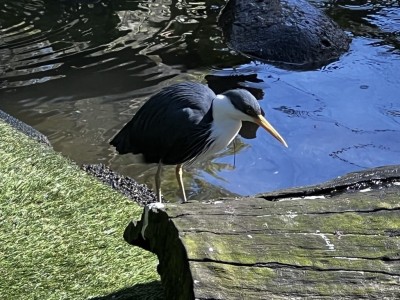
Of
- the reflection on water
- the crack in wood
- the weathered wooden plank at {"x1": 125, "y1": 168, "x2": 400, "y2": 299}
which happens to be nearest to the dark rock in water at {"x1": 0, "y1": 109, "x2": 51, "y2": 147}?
the reflection on water

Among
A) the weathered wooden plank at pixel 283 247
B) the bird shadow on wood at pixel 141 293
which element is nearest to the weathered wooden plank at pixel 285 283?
the weathered wooden plank at pixel 283 247

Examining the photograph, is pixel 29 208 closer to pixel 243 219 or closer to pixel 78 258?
pixel 78 258

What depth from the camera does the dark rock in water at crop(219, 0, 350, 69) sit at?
23.3 feet

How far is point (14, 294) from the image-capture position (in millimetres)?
3354

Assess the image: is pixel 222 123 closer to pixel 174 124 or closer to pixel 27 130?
pixel 174 124

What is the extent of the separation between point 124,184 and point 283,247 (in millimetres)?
2551

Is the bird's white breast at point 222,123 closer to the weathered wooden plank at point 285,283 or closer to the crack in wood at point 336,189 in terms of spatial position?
the crack in wood at point 336,189

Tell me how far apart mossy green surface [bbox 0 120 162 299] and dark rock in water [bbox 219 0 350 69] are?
119 inches

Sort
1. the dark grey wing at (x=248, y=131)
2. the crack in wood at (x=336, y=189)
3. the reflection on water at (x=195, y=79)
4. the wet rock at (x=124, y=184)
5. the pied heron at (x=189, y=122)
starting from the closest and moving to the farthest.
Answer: the crack in wood at (x=336, y=189)
the pied heron at (x=189, y=122)
the wet rock at (x=124, y=184)
the reflection on water at (x=195, y=79)
the dark grey wing at (x=248, y=131)

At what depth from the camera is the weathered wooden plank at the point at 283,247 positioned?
219 centimetres

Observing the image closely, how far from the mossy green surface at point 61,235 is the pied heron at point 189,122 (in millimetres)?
481

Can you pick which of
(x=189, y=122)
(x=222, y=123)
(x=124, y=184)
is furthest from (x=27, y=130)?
(x=222, y=123)

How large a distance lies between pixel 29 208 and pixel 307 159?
2.24m

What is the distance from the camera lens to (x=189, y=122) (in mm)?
3686
